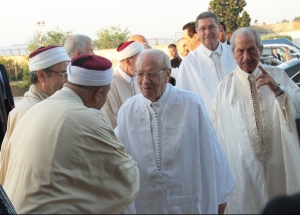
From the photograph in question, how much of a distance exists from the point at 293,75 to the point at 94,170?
269 inches

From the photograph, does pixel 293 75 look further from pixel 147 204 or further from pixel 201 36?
pixel 147 204

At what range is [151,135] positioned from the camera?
11.3ft

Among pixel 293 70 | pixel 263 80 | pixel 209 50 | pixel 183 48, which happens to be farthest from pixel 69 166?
pixel 293 70

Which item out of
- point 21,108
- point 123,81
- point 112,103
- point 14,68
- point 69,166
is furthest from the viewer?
point 14,68

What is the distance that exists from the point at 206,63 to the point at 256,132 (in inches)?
53.0

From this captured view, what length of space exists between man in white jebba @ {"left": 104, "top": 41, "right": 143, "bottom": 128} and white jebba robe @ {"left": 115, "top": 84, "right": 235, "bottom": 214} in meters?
1.35

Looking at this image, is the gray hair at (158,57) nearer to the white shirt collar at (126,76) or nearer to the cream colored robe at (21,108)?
the cream colored robe at (21,108)

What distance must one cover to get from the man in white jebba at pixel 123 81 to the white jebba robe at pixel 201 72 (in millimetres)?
593

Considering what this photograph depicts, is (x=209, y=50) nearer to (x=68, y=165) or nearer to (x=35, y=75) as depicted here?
(x=35, y=75)

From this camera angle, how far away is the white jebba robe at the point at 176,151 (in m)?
3.33

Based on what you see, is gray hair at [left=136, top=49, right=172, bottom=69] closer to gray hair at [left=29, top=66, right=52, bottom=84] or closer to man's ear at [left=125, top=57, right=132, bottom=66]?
gray hair at [left=29, top=66, right=52, bottom=84]

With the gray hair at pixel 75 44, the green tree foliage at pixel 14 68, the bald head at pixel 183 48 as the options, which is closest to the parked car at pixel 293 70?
the bald head at pixel 183 48

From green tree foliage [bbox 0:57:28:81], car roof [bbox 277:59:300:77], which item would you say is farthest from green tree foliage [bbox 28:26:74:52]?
car roof [bbox 277:59:300:77]

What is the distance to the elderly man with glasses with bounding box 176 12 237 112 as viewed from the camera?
5387mm
